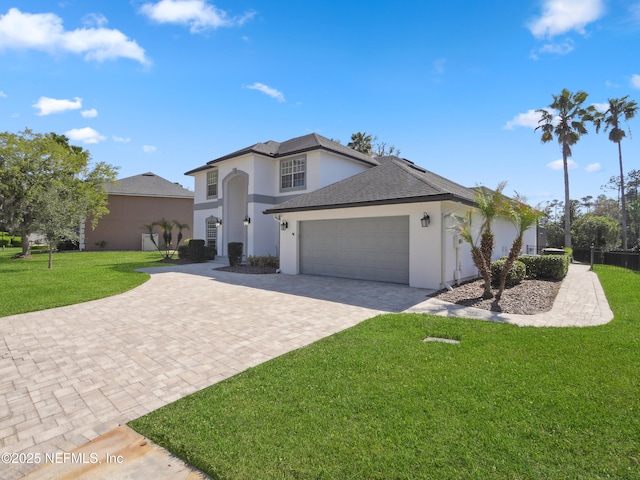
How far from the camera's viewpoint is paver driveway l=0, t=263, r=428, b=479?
3146 millimetres

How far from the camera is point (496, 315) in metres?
7.01

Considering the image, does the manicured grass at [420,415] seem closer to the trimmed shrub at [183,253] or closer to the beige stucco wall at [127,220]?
the trimmed shrub at [183,253]

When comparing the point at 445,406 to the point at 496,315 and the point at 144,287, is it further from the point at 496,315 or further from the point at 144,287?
the point at 144,287

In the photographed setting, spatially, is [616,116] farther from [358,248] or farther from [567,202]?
[358,248]

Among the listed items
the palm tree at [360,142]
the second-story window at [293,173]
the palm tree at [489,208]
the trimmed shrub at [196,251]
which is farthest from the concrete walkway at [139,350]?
the palm tree at [360,142]

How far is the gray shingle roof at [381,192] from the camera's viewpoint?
10.0m

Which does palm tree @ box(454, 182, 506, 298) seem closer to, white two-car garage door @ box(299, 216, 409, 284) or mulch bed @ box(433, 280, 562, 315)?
mulch bed @ box(433, 280, 562, 315)

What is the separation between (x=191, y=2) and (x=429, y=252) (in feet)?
31.9

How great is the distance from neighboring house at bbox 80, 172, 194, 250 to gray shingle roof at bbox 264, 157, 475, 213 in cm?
2200

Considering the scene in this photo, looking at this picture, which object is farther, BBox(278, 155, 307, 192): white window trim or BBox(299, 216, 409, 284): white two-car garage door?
BBox(278, 155, 307, 192): white window trim

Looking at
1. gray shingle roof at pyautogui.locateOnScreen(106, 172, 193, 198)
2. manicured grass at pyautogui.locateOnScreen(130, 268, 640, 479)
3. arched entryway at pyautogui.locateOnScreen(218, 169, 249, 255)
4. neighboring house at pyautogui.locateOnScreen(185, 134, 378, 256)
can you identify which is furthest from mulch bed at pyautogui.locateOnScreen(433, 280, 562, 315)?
gray shingle roof at pyautogui.locateOnScreen(106, 172, 193, 198)

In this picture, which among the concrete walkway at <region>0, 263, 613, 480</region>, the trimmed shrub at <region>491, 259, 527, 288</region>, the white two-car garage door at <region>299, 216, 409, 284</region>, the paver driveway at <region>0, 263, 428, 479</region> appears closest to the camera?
the concrete walkway at <region>0, 263, 613, 480</region>

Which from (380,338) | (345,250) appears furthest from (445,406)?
(345,250)

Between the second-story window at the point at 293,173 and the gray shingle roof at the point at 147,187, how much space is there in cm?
1733
